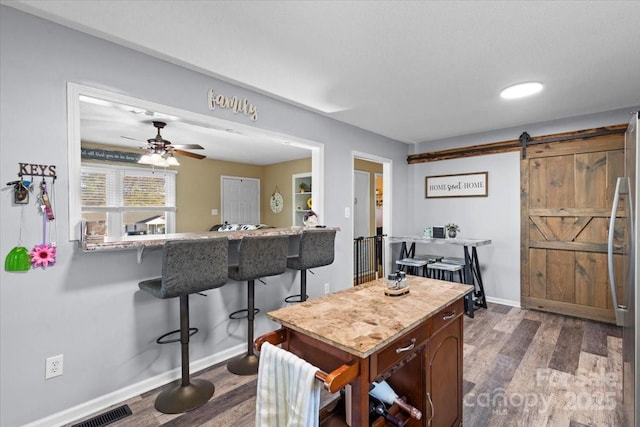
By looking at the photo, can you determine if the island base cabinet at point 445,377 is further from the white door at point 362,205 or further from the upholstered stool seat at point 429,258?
the white door at point 362,205

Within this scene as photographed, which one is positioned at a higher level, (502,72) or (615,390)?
(502,72)

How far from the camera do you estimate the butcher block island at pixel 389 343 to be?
1075 mm

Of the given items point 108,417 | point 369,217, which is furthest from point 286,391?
point 369,217

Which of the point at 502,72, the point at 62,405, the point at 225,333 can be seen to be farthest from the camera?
the point at 225,333

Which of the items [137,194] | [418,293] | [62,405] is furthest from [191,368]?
[137,194]

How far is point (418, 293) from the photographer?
5.58 ft

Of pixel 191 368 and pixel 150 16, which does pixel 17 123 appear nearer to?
pixel 150 16

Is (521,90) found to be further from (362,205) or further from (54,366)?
(54,366)

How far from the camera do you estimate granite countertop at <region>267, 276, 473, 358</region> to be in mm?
1110

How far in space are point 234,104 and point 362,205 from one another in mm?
4278

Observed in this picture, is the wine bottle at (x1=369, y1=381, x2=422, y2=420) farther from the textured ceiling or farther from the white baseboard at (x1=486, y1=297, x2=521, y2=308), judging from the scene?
the white baseboard at (x1=486, y1=297, x2=521, y2=308)

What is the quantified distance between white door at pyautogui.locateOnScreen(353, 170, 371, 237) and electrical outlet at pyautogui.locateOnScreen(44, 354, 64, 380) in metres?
5.02

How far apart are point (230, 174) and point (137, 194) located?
1965 millimetres

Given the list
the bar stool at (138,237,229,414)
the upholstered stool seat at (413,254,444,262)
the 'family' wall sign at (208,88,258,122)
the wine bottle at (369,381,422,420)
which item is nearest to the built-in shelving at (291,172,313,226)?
the upholstered stool seat at (413,254,444,262)
